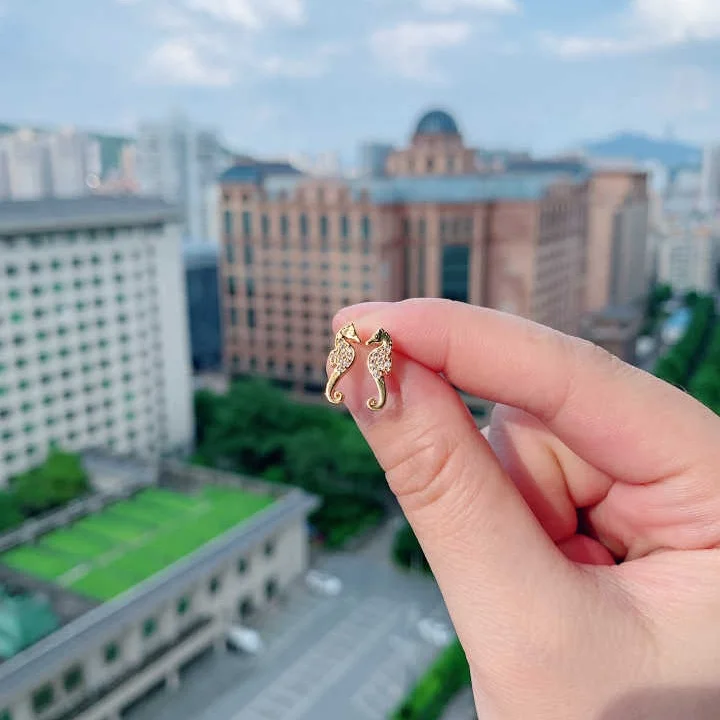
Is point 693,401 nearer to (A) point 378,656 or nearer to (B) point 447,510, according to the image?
(B) point 447,510

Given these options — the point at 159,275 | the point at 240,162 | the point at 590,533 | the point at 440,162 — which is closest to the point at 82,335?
the point at 159,275

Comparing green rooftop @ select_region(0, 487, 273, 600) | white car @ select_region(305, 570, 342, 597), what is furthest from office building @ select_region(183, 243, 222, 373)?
white car @ select_region(305, 570, 342, 597)

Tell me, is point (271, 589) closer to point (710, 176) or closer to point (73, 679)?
point (73, 679)

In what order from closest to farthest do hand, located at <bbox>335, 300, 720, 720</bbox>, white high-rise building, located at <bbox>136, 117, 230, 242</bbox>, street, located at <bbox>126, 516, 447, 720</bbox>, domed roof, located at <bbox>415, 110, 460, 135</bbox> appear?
hand, located at <bbox>335, 300, 720, 720</bbox> → street, located at <bbox>126, 516, 447, 720</bbox> → domed roof, located at <bbox>415, 110, 460, 135</bbox> → white high-rise building, located at <bbox>136, 117, 230, 242</bbox>

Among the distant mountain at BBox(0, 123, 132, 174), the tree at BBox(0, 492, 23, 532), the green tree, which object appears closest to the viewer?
the tree at BBox(0, 492, 23, 532)

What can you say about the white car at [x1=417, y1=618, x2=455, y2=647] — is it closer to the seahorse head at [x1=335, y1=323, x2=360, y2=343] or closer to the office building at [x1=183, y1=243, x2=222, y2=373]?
the seahorse head at [x1=335, y1=323, x2=360, y2=343]

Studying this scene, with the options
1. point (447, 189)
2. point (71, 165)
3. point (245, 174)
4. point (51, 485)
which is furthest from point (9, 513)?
point (447, 189)

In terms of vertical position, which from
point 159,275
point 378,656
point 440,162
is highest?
point 440,162
